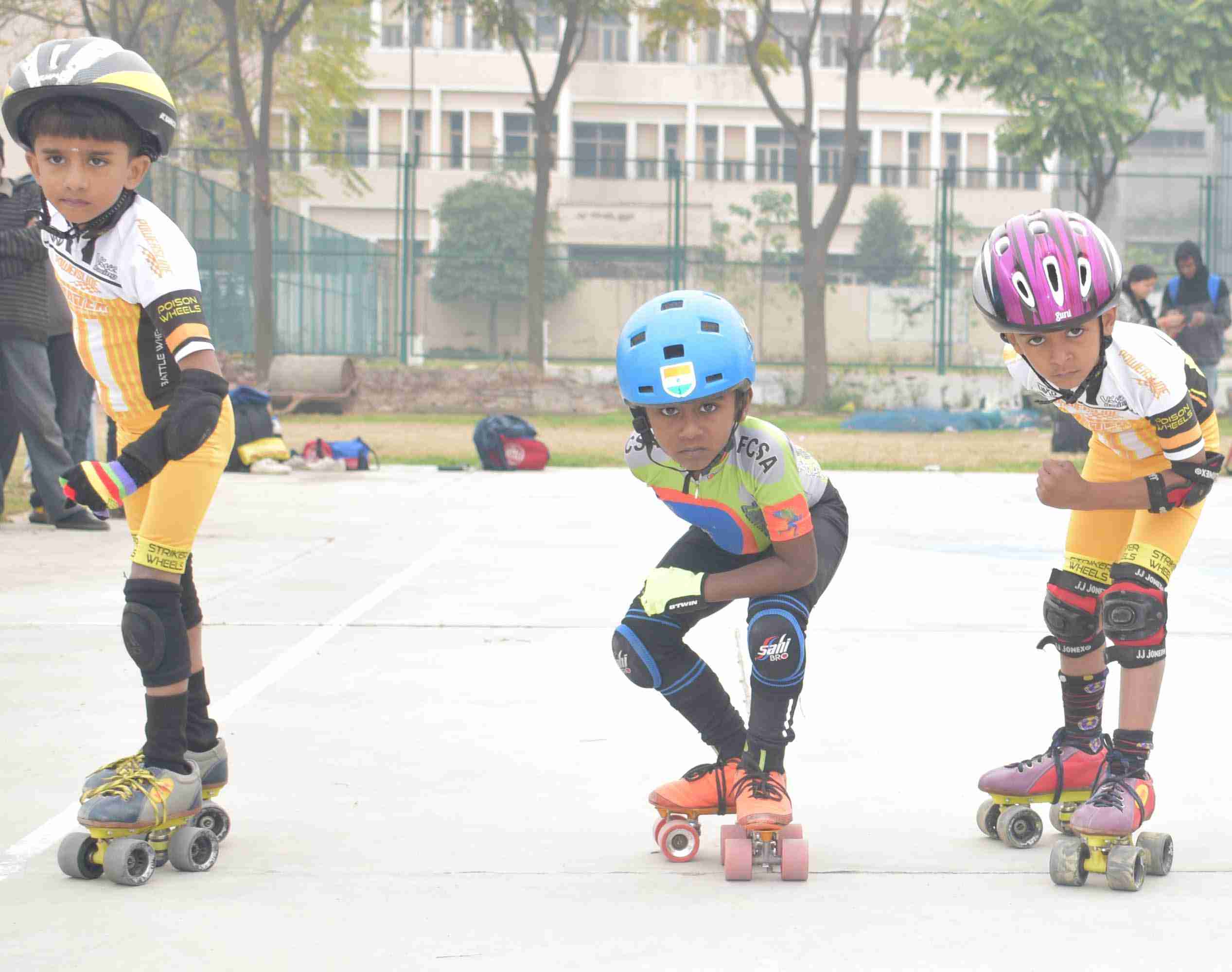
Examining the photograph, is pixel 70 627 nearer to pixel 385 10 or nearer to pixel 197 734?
pixel 197 734

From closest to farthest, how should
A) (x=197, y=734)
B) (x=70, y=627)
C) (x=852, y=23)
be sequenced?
(x=197, y=734) → (x=70, y=627) → (x=852, y=23)

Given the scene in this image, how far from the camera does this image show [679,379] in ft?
12.8

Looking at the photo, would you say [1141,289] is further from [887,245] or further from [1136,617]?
[887,245]

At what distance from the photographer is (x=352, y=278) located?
37031mm

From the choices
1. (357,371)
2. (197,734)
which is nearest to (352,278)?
(357,371)

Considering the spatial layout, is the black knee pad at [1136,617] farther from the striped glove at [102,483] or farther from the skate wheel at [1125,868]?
the striped glove at [102,483]

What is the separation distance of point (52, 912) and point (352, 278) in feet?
112

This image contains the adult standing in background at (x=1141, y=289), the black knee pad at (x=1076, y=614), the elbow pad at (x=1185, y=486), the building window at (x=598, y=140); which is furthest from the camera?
the building window at (x=598, y=140)

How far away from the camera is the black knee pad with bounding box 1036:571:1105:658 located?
4.48 m

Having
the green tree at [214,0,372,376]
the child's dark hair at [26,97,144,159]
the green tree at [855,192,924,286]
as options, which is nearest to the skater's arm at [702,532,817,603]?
the child's dark hair at [26,97,144,159]

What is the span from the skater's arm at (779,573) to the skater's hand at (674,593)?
0.11ft

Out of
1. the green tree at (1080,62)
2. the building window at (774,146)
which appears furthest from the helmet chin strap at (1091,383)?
the building window at (774,146)

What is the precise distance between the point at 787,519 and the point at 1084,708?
3.75ft

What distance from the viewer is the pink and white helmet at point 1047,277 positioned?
156 inches
